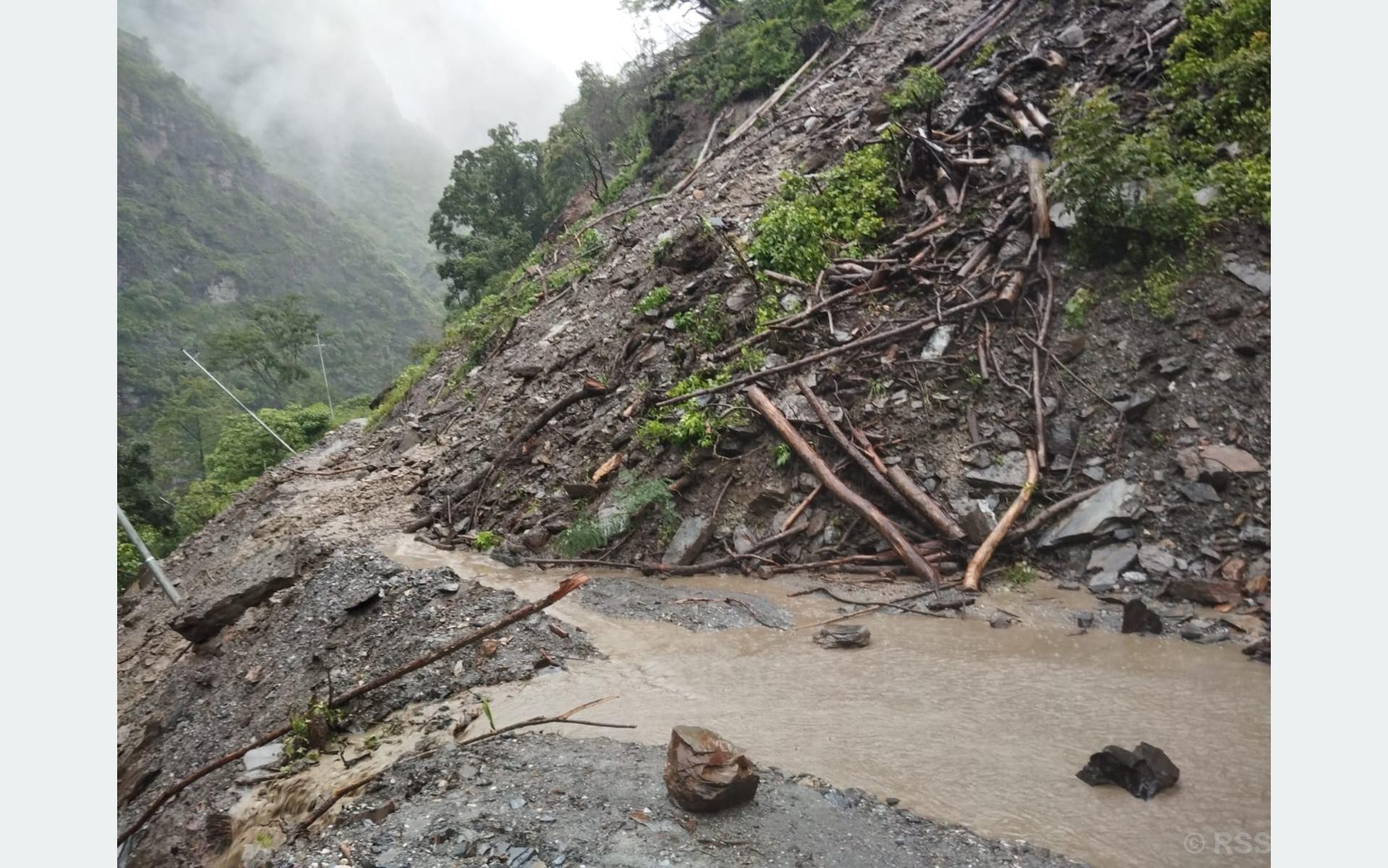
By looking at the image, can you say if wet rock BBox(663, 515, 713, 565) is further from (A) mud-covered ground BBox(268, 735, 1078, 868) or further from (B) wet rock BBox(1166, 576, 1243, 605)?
(B) wet rock BBox(1166, 576, 1243, 605)

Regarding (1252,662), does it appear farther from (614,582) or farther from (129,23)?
(129,23)

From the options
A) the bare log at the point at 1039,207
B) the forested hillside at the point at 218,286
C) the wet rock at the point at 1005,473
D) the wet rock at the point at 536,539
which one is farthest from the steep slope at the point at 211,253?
the wet rock at the point at 1005,473

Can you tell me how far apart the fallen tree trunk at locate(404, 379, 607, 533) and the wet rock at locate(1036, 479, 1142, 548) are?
654 centimetres

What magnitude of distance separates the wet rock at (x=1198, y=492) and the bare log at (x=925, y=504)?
1.82 meters

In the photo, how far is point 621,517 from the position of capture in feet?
27.8

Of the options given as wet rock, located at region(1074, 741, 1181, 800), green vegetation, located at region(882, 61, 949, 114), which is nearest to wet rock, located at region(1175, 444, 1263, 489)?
wet rock, located at region(1074, 741, 1181, 800)

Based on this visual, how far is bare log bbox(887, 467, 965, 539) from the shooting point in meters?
6.85

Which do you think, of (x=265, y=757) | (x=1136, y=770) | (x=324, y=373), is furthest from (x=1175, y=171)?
(x=324, y=373)

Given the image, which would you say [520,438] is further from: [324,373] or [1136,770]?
[324,373]

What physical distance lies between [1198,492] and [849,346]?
3825 millimetres

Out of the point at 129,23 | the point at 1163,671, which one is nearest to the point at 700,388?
the point at 1163,671

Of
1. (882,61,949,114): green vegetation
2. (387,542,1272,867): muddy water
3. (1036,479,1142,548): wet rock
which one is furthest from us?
(882,61,949,114): green vegetation

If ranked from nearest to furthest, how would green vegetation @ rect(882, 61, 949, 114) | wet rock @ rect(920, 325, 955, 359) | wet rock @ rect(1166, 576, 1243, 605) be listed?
1. wet rock @ rect(1166, 576, 1243, 605)
2. wet rock @ rect(920, 325, 955, 359)
3. green vegetation @ rect(882, 61, 949, 114)

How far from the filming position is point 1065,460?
703 centimetres
